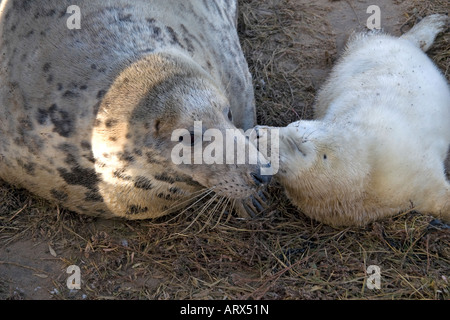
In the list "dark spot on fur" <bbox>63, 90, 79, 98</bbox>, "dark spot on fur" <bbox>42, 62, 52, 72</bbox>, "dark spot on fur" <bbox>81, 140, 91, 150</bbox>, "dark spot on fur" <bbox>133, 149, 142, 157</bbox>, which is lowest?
"dark spot on fur" <bbox>133, 149, 142, 157</bbox>

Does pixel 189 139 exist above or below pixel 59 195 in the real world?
above

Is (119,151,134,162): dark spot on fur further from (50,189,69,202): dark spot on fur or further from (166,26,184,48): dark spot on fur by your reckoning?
(166,26,184,48): dark spot on fur

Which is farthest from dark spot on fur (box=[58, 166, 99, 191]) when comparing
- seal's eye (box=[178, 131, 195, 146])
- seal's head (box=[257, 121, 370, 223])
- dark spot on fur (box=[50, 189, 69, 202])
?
seal's head (box=[257, 121, 370, 223])

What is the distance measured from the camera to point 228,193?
10.3 ft

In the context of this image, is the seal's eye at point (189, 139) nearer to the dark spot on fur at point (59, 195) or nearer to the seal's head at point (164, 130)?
the seal's head at point (164, 130)

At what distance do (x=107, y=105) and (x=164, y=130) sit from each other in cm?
33

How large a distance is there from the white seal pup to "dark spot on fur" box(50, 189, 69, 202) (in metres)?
1.16

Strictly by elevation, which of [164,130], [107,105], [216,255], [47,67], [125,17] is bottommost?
[216,255]

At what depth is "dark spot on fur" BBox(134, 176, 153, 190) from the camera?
3252 mm

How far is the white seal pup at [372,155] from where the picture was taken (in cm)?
347

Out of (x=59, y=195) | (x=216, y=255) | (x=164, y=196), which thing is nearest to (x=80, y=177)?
(x=59, y=195)

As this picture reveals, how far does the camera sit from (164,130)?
10.2ft

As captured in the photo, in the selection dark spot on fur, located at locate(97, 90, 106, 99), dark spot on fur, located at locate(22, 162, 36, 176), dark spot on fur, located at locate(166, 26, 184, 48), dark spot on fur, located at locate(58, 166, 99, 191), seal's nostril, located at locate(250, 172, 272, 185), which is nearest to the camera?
seal's nostril, located at locate(250, 172, 272, 185)

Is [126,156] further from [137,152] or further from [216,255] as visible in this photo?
[216,255]
